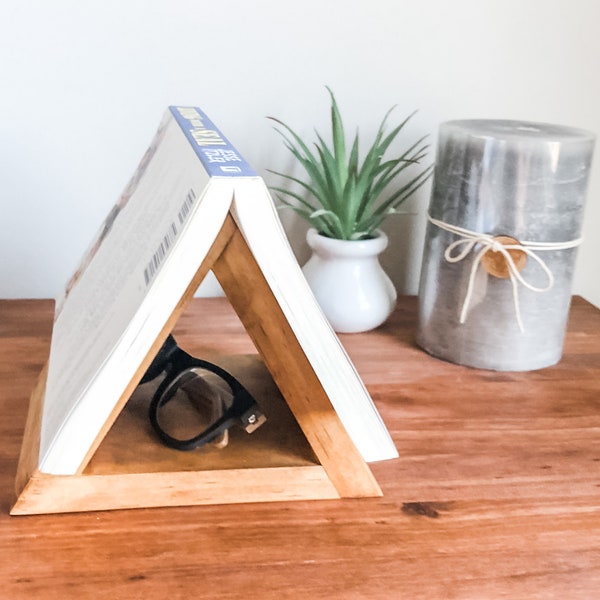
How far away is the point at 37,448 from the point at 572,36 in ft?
2.40

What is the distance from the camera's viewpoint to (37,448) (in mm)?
467

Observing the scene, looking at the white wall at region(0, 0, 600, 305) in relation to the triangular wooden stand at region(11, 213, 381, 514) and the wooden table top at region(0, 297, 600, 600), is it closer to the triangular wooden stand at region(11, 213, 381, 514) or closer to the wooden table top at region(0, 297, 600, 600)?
the wooden table top at region(0, 297, 600, 600)

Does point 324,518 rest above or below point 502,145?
below

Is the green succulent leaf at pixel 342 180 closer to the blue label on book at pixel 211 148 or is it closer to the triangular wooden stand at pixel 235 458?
the blue label on book at pixel 211 148

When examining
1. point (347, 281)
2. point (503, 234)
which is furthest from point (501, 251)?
point (347, 281)

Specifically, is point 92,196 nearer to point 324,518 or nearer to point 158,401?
point 158,401

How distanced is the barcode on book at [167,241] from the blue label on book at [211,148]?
0.02 m

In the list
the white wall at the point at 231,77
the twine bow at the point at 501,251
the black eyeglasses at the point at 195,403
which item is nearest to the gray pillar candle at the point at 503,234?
the twine bow at the point at 501,251

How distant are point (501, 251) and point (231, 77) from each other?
1.13ft

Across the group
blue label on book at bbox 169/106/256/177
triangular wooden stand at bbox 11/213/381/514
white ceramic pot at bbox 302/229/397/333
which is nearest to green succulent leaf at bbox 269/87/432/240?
white ceramic pot at bbox 302/229/397/333

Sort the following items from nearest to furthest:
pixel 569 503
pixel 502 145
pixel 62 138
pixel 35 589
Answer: pixel 35 589, pixel 569 503, pixel 502 145, pixel 62 138

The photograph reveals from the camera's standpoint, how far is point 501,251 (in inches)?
25.6

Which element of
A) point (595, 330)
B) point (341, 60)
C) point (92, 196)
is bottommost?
point (595, 330)

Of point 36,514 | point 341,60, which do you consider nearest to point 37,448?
point 36,514
